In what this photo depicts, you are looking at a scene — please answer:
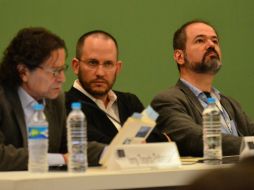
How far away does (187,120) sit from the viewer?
2943 millimetres

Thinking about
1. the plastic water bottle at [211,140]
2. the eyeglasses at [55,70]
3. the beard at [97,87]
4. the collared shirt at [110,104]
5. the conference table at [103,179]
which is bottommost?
the conference table at [103,179]

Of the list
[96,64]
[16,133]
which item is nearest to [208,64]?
[96,64]

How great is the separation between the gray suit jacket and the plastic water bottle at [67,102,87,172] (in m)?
0.26

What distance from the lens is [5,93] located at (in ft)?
7.73

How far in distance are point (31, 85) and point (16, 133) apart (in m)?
0.26

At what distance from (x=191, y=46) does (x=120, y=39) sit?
0.75 metres

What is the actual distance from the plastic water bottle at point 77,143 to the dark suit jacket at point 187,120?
1.01m

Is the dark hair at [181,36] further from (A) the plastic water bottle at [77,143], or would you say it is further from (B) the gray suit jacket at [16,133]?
(A) the plastic water bottle at [77,143]

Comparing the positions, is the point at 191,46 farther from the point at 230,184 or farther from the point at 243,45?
the point at 230,184

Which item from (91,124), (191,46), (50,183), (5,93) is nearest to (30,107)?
(5,93)

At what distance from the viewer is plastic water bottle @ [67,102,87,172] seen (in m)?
1.80

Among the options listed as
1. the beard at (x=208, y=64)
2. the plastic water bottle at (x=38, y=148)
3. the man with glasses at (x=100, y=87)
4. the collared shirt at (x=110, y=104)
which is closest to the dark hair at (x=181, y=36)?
the beard at (x=208, y=64)

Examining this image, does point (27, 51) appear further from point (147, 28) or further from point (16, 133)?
point (147, 28)

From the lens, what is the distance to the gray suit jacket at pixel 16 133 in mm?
2074
